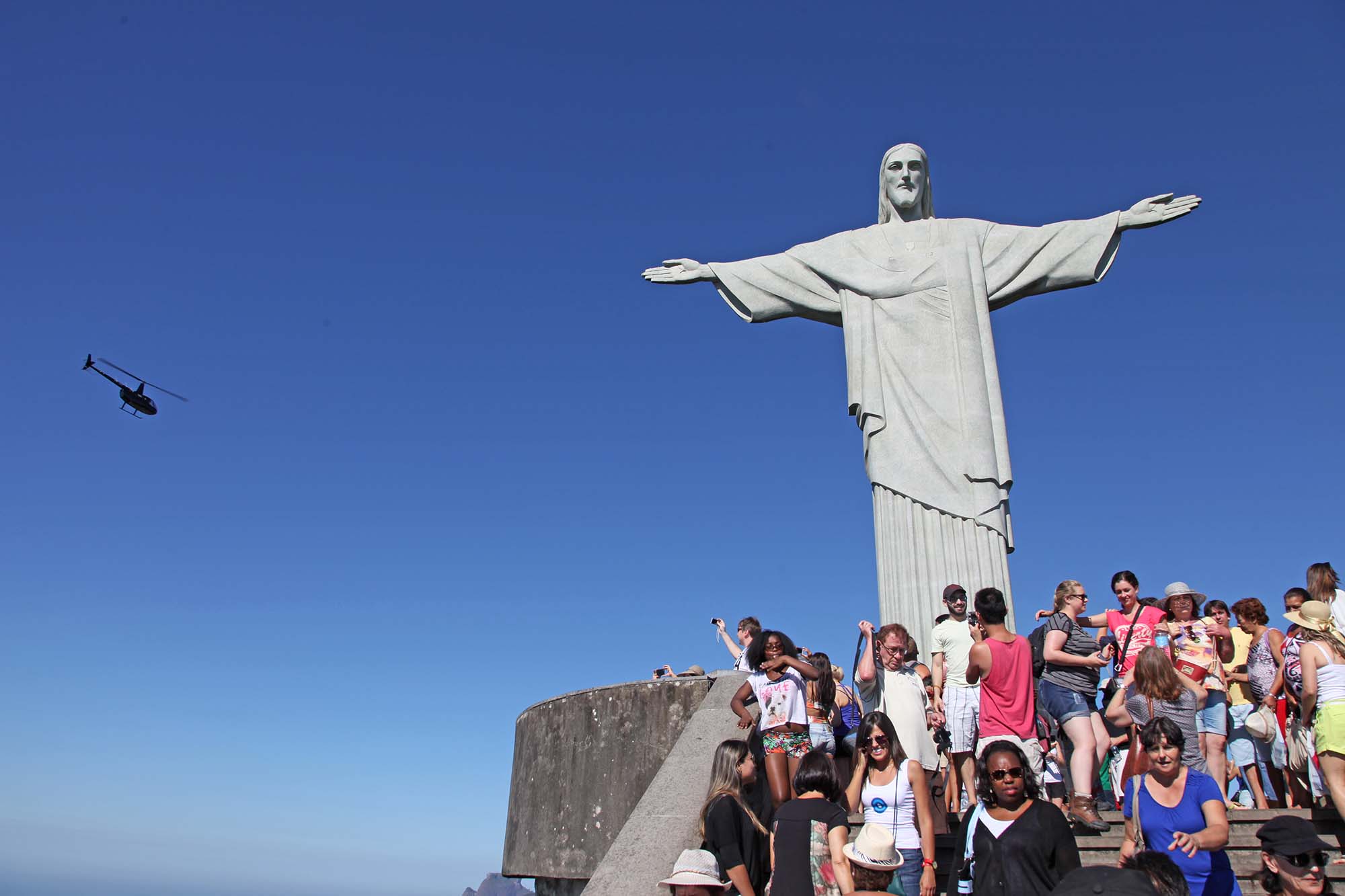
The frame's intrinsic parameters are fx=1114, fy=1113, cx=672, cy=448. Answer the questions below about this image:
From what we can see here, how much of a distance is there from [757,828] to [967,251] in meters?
7.36

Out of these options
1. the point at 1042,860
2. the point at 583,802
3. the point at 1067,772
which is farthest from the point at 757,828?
the point at 583,802

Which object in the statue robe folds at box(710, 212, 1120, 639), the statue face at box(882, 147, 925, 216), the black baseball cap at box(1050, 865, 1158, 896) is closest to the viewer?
the black baseball cap at box(1050, 865, 1158, 896)

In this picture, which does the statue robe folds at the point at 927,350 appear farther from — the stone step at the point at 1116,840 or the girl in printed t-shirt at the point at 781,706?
the stone step at the point at 1116,840

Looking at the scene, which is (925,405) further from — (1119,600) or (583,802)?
(583,802)

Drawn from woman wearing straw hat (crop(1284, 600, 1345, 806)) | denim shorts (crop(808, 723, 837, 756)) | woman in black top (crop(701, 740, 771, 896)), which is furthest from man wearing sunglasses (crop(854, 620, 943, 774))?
woman wearing straw hat (crop(1284, 600, 1345, 806))

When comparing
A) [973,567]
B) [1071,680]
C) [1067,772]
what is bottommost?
[1067,772]

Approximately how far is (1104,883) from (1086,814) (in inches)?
143

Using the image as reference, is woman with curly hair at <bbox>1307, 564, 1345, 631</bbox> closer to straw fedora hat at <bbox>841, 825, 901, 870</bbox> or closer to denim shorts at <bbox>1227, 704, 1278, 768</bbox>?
denim shorts at <bbox>1227, 704, 1278, 768</bbox>

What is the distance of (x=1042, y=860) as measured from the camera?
391 cm

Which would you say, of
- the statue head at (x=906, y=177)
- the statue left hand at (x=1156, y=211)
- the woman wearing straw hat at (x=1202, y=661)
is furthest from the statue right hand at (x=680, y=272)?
the woman wearing straw hat at (x=1202, y=661)

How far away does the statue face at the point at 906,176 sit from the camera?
11492 mm

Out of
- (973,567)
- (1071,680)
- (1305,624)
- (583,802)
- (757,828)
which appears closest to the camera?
(757,828)

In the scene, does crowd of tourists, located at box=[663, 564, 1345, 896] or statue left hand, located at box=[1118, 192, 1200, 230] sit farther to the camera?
statue left hand, located at box=[1118, 192, 1200, 230]

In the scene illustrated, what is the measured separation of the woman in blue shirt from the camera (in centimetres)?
427
